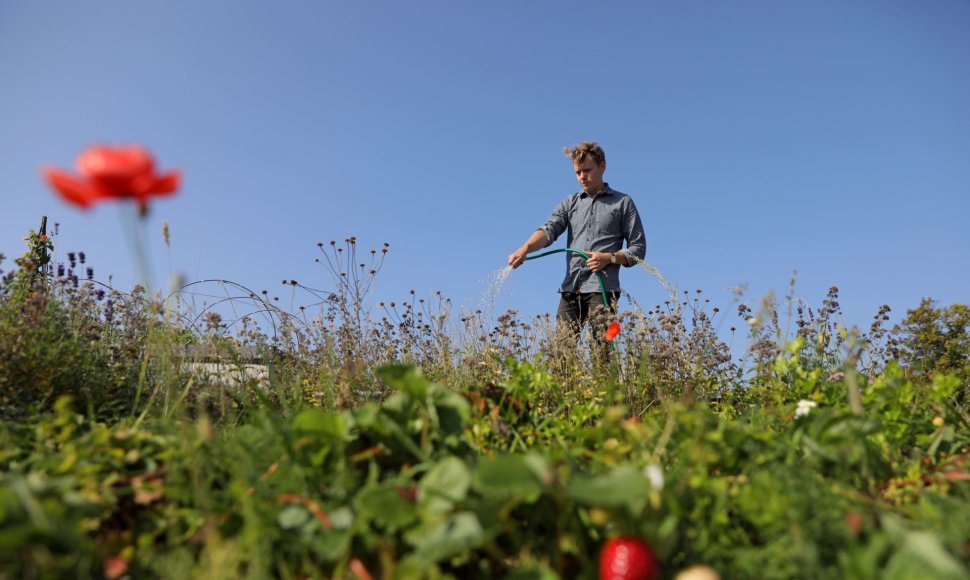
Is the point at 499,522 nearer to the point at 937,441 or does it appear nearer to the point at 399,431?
the point at 399,431

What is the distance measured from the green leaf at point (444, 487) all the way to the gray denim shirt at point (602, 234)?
12.6 ft

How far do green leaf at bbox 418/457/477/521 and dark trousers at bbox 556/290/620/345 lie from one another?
2.94 metres

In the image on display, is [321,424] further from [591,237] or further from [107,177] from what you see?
[591,237]

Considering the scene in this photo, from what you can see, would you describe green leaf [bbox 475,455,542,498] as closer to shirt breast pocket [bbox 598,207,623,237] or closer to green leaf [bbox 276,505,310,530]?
green leaf [bbox 276,505,310,530]

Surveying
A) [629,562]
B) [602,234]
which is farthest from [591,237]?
[629,562]

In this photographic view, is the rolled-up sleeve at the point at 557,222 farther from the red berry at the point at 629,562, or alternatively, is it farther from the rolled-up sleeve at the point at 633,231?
the red berry at the point at 629,562

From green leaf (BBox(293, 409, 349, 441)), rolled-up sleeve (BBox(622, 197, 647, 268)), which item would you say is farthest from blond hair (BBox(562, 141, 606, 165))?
green leaf (BBox(293, 409, 349, 441))

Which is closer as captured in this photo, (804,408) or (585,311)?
(804,408)

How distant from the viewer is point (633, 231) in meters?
5.09

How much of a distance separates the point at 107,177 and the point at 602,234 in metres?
4.32

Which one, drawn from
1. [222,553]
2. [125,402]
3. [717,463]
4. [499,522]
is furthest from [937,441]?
[125,402]

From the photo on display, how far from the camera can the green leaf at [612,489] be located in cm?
102

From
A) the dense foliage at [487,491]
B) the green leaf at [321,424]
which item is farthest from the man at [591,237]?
the green leaf at [321,424]

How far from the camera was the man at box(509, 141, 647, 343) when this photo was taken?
495 centimetres
